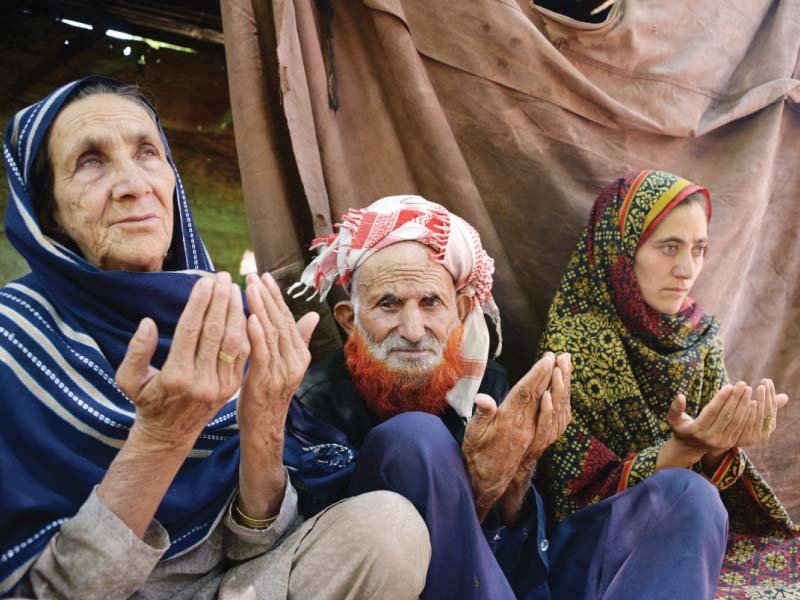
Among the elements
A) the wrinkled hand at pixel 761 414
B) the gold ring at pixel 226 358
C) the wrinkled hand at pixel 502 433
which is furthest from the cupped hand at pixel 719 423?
the gold ring at pixel 226 358

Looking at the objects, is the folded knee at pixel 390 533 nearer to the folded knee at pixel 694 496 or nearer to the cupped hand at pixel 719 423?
the folded knee at pixel 694 496

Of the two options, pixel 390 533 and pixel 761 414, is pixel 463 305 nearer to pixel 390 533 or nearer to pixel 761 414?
pixel 761 414

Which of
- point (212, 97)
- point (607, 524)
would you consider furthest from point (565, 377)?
point (212, 97)

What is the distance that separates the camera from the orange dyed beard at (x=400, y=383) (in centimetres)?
258

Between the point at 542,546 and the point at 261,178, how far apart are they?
1.65 meters

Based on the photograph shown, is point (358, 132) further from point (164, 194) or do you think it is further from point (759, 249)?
point (759, 249)

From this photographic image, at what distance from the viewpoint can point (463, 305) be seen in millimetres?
2846

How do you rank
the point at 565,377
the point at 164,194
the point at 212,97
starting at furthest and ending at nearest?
the point at 212,97, the point at 164,194, the point at 565,377

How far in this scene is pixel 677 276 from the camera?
2.89 meters

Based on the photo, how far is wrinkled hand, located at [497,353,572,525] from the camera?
2043mm

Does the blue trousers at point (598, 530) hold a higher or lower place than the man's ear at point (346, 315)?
lower

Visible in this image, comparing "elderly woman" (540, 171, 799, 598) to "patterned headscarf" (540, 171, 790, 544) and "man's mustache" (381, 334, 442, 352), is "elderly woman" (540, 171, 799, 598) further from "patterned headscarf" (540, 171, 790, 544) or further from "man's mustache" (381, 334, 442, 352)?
"man's mustache" (381, 334, 442, 352)

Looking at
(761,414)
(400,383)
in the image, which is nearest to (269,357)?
(400,383)

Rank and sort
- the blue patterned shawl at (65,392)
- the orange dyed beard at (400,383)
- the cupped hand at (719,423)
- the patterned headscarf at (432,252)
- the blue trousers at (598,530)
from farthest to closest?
1. the patterned headscarf at (432,252)
2. the orange dyed beard at (400,383)
3. the cupped hand at (719,423)
4. the blue trousers at (598,530)
5. the blue patterned shawl at (65,392)
